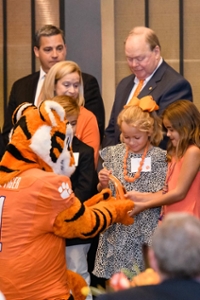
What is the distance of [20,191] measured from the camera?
2.96 meters

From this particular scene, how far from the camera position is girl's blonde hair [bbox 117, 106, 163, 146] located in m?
3.75

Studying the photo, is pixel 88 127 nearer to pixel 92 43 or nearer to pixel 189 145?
pixel 189 145

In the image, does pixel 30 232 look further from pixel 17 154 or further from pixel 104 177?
pixel 104 177

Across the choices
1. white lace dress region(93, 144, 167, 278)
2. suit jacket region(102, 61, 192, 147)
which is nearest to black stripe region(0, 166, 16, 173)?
white lace dress region(93, 144, 167, 278)

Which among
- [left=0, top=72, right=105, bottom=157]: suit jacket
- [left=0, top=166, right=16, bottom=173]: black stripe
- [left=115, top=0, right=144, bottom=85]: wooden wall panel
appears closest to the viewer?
[left=0, top=166, right=16, bottom=173]: black stripe

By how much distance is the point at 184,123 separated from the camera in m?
3.70

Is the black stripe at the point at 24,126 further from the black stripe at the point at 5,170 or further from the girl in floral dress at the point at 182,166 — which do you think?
the girl in floral dress at the point at 182,166

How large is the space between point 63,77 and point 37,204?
1383 millimetres

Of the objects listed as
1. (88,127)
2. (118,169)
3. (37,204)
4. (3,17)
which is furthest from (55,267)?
(3,17)

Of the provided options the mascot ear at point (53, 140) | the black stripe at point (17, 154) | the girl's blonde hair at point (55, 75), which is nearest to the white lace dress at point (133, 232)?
the girl's blonde hair at point (55, 75)

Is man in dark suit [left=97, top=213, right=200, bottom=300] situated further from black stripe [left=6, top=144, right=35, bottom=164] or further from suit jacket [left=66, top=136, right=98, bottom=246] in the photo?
suit jacket [left=66, top=136, right=98, bottom=246]

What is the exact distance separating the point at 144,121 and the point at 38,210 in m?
1.05

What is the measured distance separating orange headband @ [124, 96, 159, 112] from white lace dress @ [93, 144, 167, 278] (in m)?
0.23

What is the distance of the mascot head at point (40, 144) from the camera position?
300 cm
